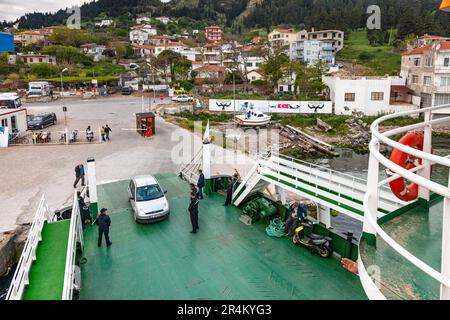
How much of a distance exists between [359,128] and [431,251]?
3560 cm

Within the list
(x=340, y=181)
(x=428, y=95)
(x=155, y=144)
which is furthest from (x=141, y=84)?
(x=340, y=181)

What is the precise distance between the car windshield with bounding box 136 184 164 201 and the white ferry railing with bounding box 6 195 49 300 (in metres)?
3.16

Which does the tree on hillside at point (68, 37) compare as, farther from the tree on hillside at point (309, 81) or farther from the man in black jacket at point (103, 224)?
the man in black jacket at point (103, 224)

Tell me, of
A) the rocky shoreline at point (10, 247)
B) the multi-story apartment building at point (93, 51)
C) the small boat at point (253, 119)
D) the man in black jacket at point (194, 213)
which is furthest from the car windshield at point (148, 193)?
the multi-story apartment building at point (93, 51)

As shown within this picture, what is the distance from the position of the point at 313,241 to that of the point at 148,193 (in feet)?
18.8

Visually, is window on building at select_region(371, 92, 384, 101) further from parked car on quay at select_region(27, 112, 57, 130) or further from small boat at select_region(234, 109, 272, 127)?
parked car on quay at select_region(27, 112, 57, 130)

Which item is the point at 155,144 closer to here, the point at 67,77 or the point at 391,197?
the point at 391,197

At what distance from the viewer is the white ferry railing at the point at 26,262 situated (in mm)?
6005

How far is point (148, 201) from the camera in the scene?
38.2ft

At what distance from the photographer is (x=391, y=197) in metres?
8.17

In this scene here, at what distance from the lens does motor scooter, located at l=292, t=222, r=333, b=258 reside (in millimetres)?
8844

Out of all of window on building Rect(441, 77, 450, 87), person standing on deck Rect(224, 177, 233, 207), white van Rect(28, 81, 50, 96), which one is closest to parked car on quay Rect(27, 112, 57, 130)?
white van Rect(28, 81, 50, 96)

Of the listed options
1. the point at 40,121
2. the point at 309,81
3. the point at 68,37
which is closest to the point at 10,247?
the point at 40,121

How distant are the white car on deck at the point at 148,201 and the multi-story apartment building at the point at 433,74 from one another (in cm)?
3934
